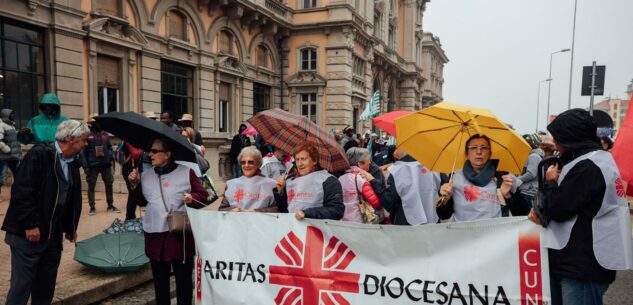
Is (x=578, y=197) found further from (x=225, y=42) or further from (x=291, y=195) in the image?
(x=225, y=42)

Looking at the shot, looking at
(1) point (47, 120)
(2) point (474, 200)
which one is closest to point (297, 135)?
(2) point (474, 200)

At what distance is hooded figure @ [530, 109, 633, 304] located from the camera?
2.66 metres

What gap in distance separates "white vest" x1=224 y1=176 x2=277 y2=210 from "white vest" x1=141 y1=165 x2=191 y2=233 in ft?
1.43

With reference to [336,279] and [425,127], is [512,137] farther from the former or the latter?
[336,279]

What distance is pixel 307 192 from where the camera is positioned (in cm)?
382

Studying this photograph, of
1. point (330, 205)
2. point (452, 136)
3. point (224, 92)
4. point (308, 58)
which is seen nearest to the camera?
point (330, 205)

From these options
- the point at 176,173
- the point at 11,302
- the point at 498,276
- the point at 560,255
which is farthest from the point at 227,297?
the point at 560,255

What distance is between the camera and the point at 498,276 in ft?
10.5

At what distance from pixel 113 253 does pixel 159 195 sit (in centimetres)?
154

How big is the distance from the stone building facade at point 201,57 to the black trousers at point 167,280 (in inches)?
368

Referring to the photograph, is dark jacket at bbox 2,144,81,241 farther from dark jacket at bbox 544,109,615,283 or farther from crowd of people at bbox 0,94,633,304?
dark jacket at bbox 544,109,615,283

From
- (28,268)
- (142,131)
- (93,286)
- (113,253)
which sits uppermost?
(142,131)

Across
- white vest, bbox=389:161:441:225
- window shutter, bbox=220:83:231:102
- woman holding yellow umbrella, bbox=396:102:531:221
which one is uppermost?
window shutter, bbox=220:83:231:102

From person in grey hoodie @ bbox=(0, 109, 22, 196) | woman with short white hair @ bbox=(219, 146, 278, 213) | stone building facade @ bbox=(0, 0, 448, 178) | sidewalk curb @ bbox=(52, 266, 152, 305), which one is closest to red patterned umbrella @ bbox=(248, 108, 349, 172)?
woman with short white hair @ bbox=(219, 146, 278, 213)
